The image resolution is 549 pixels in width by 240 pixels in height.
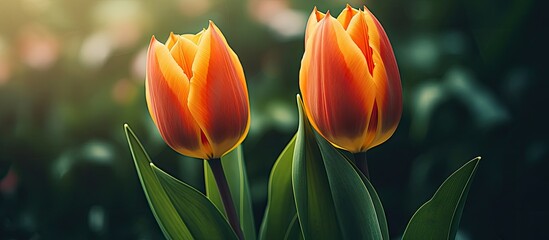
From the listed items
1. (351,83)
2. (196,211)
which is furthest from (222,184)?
(351,83)

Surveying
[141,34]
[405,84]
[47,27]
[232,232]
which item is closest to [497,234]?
[405,84]

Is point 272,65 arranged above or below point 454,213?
above

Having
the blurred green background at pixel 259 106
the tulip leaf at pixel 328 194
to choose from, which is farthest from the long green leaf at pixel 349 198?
the blurred green background at pixel 259 106

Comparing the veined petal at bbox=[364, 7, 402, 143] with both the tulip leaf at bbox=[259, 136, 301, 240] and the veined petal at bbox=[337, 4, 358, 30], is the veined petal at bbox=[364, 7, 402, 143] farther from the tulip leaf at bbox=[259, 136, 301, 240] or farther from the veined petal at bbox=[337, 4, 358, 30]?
the tulip leaf at bbox=[259, 136, 301, 240]

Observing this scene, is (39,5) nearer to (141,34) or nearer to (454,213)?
(141,34)

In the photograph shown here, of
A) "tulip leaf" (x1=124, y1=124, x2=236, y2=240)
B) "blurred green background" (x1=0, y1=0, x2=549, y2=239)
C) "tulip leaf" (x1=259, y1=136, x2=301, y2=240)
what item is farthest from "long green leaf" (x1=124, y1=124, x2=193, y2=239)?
"blurred green background" (x1=0, y1=0, x2=549, y2=239)

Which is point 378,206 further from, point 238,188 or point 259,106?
point 259,106

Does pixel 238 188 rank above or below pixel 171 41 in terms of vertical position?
below
